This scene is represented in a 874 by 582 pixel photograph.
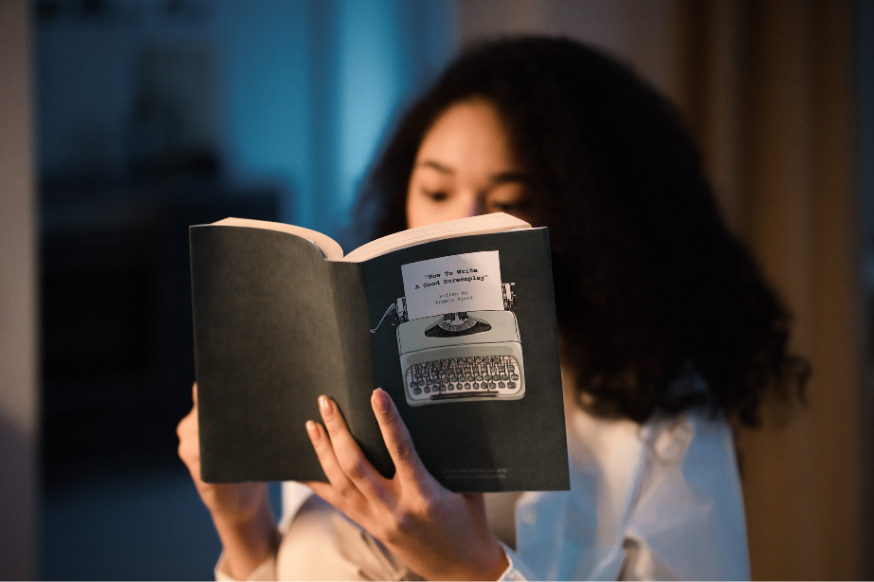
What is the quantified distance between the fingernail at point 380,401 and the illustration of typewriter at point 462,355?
0.03m

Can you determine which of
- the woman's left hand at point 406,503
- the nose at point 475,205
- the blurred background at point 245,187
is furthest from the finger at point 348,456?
the blurred background at point 245,187

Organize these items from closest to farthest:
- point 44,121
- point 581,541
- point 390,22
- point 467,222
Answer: point 467,222, point 581,541, point 390,22, point 44,121

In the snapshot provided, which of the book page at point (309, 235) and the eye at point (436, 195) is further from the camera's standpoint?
the eye at point (436, 195)

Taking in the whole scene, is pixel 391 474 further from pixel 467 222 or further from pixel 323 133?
pixel 323 133

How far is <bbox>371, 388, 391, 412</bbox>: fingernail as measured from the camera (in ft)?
2.00

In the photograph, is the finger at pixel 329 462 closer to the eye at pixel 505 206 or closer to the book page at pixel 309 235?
the book page at pixel 309 235

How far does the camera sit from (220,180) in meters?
3.33

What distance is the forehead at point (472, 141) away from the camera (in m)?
0.93

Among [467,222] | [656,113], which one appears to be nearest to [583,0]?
[656,113]

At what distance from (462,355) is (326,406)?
15 cm

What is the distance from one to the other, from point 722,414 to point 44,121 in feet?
11.2

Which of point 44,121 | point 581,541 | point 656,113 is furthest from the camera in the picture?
point 44,121

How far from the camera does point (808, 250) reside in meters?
1.57

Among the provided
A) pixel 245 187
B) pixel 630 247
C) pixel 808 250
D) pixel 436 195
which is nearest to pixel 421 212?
pixel 436 195
